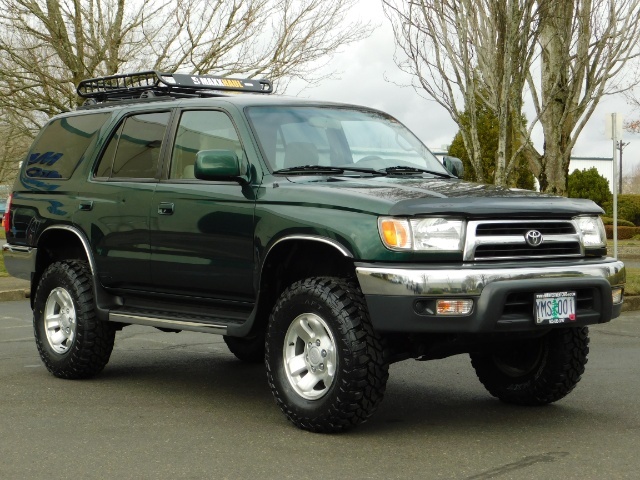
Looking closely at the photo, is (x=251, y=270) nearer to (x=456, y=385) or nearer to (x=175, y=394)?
(x=175, y=394)

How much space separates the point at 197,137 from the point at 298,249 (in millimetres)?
1361

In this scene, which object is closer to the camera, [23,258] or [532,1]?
[23,258]

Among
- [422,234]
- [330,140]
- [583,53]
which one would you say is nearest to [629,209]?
[583,53]

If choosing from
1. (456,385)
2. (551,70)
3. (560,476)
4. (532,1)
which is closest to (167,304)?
(456,385)

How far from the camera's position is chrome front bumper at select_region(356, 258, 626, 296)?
579 centimetres

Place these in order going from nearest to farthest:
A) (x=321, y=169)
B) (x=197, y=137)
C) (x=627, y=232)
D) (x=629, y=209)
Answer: (x=321, y=169)
(x=197, y=137)
(x=627, y=232)
(x=629, y=209)

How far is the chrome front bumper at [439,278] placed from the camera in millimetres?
5785

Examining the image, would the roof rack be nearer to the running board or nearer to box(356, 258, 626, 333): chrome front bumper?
the running board

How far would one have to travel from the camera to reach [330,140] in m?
7.28

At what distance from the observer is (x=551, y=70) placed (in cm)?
1734

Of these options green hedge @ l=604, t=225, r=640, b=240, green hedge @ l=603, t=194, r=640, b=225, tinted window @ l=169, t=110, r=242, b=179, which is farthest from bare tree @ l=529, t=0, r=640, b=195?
green hedge @ l=603, t=194, r=640, b=225

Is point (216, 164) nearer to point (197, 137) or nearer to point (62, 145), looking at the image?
point (197, 137)

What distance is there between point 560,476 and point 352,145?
287cm

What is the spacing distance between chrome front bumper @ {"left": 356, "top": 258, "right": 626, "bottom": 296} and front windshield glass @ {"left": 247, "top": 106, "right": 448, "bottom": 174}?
4.33ft
